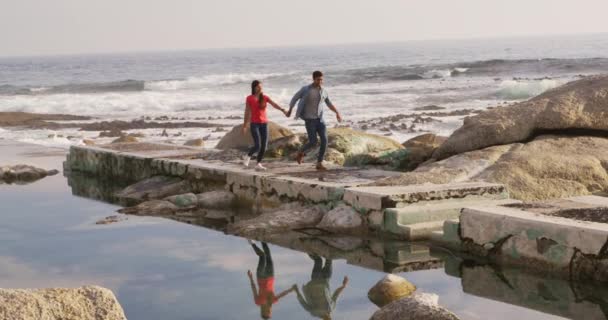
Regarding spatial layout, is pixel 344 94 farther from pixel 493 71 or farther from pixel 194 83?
pixel 194 83

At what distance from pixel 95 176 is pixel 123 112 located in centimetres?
2483

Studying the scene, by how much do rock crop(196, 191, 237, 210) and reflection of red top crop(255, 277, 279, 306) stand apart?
4252 mm

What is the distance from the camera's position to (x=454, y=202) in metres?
10.4

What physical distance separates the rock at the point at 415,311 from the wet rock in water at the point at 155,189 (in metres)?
7.40

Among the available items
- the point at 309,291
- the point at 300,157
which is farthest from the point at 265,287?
the point at 300,157

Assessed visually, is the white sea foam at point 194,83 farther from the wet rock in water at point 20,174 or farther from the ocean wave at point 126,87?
the wet rock in water at point 20,174

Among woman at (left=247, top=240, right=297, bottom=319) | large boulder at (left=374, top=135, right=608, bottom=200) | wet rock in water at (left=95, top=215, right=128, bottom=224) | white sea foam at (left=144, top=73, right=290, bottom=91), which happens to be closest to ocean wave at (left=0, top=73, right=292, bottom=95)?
white sea foam at (left=144, top=73, right=290, bottom=91)

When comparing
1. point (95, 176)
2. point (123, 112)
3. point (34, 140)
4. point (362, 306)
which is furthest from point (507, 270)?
point (123, 112)

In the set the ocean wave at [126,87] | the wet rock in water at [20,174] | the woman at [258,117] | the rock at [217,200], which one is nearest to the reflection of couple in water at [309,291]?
the rock at [217,200]

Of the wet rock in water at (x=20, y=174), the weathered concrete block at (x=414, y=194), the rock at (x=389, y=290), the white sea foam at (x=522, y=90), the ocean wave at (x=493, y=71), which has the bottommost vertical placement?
the ocean wave at (x=493, y=71)

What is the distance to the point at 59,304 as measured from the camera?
530 centimetres

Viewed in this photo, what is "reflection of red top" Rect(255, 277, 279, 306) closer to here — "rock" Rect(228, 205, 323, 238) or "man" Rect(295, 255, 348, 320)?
"man" Rect(295, 255, 348, 320)

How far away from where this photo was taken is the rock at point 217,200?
41.3ft

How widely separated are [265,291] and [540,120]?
6.11 metres
